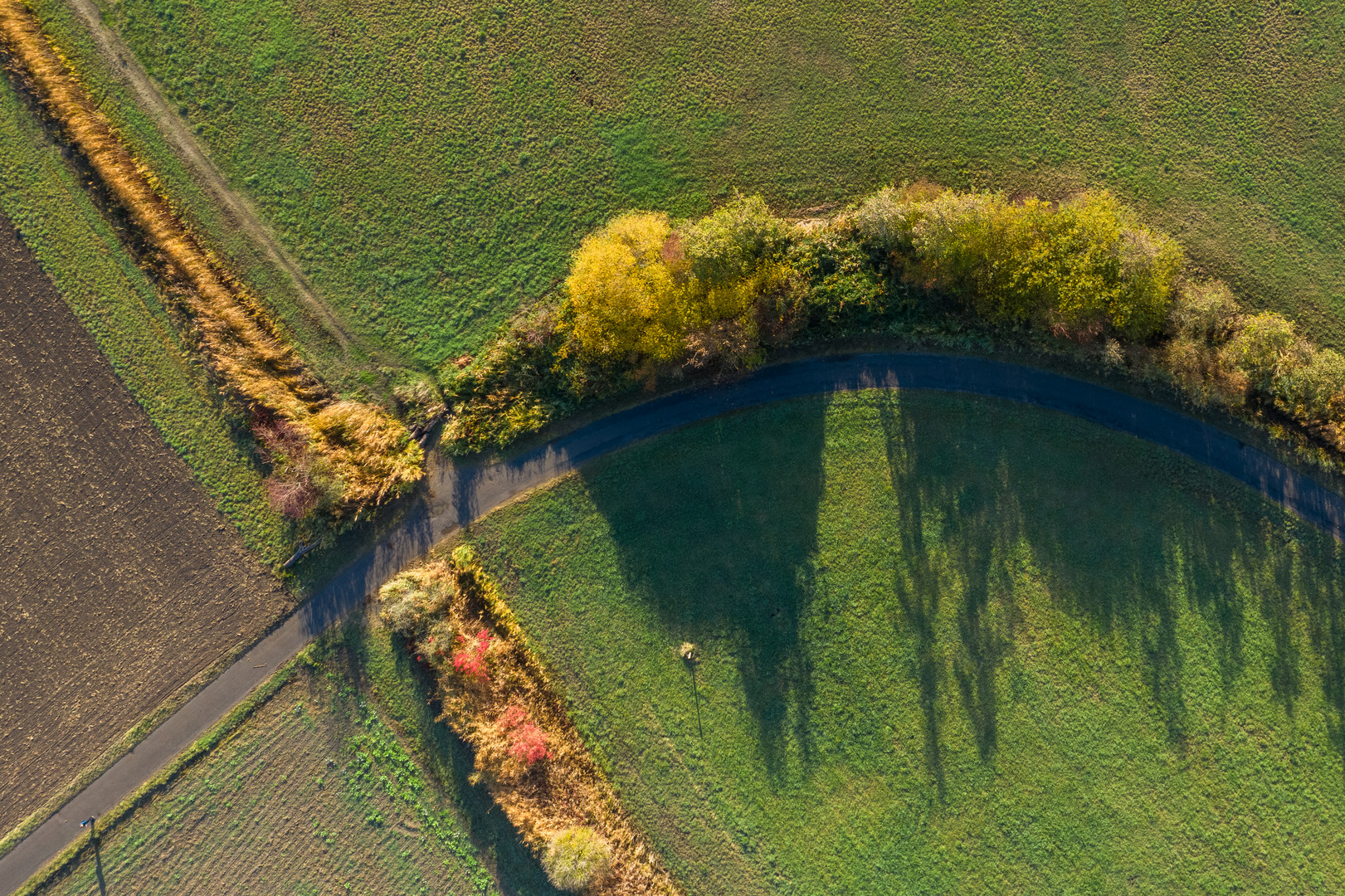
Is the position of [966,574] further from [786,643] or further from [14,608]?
[14,608]

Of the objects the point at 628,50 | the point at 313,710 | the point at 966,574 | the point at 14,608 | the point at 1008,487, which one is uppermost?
the point at 628,50

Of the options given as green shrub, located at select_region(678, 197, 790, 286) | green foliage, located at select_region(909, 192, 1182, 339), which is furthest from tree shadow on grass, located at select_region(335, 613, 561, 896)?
green foliage, located at select_region(909, 192, 1182, 339)

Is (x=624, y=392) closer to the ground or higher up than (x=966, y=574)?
higher up

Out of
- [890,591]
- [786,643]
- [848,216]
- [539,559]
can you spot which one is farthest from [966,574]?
[539,559]

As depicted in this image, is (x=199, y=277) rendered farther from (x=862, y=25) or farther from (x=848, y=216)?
(x=862, y=25)

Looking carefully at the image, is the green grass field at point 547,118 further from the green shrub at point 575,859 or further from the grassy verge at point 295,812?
the green shrub at point 575,859

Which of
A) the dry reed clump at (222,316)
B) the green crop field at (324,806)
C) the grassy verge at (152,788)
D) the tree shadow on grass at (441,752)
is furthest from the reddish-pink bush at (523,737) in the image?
the dry reed clump at (222,316)
